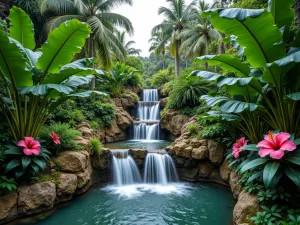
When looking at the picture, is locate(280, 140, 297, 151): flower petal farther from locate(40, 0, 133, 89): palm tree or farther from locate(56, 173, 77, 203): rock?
locate(40, 0, 133, 89): palm tree

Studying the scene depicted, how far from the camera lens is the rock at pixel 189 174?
718 centimetres

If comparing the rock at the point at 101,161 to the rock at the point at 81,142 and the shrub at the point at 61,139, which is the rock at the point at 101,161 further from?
the shrub at the point at 61,139

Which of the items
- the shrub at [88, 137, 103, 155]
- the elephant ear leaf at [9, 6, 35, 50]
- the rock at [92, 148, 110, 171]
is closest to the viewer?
the elephant ear leaf at [9, 6, 35, 50]

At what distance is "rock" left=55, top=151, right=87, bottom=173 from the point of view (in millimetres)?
5684

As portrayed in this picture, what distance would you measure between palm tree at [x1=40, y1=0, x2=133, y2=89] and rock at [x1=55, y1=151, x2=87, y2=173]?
7.86m

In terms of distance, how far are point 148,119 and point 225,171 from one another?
857 centimetres

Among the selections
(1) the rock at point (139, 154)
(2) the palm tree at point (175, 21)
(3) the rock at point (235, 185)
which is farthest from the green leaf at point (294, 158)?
(2) the palm tree at point (175, 21)

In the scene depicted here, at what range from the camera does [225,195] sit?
5977 mm

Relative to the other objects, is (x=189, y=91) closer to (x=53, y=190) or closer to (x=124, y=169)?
(x=124, y=169)

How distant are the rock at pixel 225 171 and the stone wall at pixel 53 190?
12.9ft

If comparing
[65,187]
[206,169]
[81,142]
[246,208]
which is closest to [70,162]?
[65,187]

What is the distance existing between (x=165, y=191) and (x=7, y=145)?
170 inches

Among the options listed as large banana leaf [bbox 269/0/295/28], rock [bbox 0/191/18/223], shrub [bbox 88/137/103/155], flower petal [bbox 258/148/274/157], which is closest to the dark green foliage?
rock [bbox 0/191/18/223]

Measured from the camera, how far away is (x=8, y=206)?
4441 millimetres
